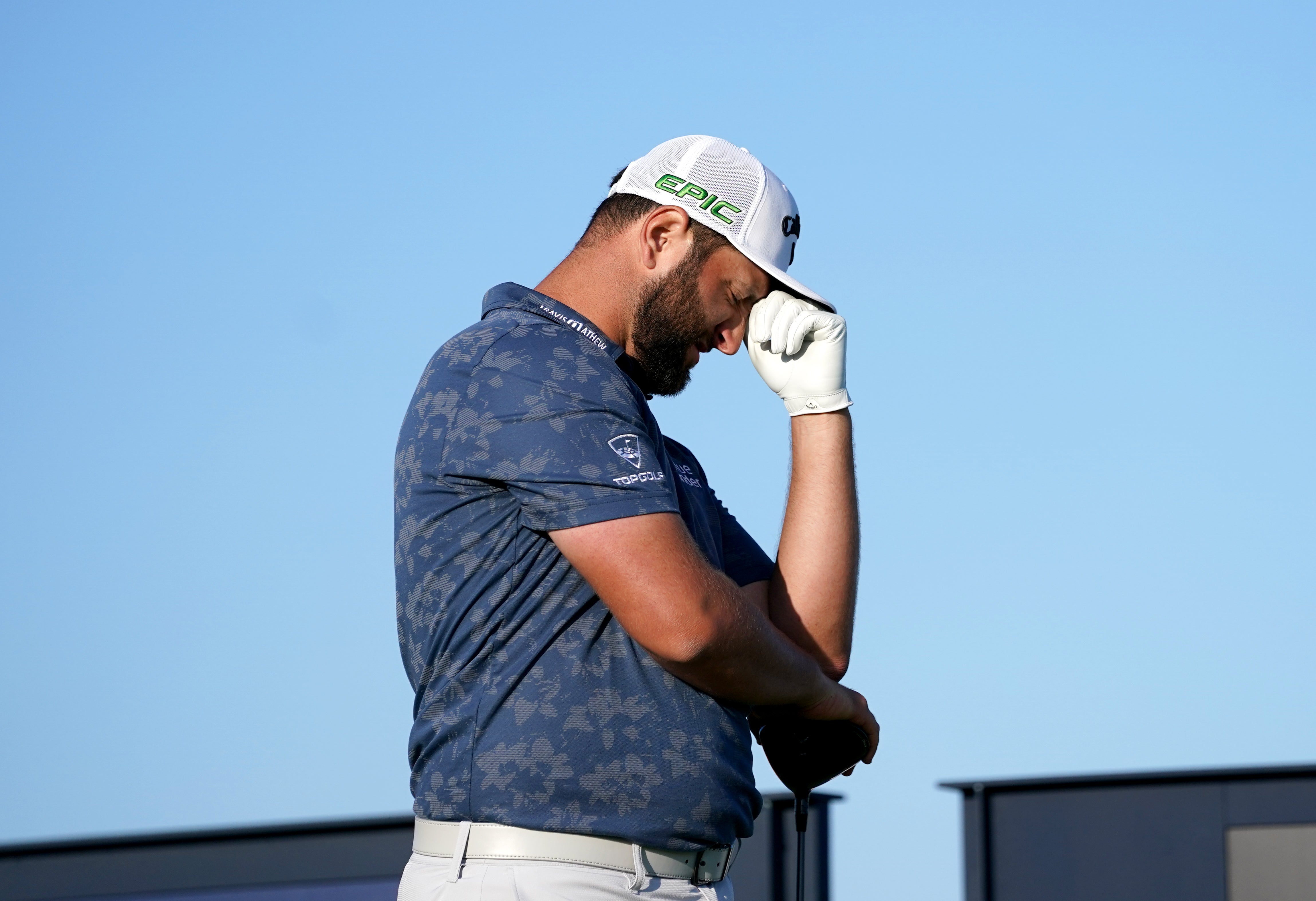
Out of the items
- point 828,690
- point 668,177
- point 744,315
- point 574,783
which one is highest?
point 668,177

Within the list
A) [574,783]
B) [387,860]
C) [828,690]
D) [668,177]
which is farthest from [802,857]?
[387,860]

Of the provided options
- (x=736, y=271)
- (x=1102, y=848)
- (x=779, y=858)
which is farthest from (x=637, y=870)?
(x=1102, y=848)

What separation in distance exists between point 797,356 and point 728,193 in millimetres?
321

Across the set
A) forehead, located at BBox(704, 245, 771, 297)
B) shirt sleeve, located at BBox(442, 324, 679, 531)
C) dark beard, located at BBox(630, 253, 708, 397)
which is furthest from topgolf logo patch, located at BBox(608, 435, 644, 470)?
forehead, located at BBox(704, 245, 771, 297)

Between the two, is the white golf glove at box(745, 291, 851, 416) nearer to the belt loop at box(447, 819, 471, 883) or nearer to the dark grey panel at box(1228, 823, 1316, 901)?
the belt loop at box(447, 819, 471, 883)

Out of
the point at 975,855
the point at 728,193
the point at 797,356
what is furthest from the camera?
the point at 975,855

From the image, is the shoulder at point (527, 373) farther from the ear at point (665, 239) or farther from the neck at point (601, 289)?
the ear at point (665, 239)

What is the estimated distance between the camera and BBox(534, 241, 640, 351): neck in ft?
7.52

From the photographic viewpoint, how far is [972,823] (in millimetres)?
4434

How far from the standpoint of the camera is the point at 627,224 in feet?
7.81

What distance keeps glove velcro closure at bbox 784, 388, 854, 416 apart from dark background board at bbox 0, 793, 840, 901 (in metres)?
1.82

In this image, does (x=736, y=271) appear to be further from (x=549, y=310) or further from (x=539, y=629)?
(x=539, y=629)

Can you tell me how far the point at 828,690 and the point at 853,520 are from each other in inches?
12.7

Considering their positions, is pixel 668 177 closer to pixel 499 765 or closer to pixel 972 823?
pixel 499 765
